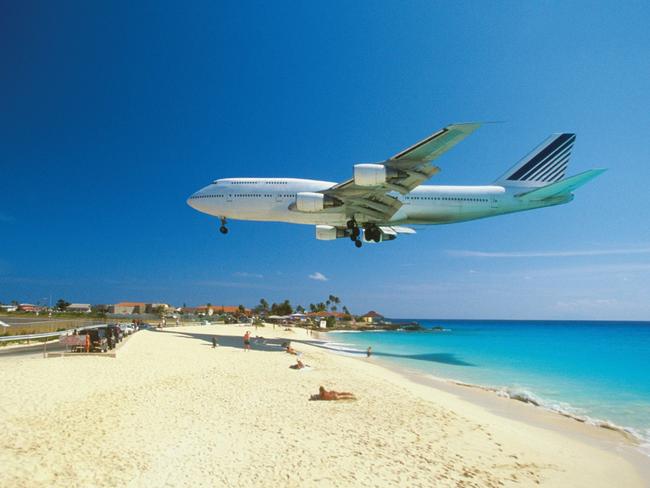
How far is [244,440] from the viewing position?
977 centimetres

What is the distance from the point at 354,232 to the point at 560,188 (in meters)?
13.3

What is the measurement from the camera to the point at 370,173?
20.2m

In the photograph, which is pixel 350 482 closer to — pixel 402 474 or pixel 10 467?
pixel 402 474

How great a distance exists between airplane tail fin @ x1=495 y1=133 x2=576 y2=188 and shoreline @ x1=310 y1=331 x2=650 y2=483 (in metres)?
15.4

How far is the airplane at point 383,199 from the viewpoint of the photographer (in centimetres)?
2442

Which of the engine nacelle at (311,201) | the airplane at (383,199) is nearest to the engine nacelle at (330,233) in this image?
the airplane at (383,199)

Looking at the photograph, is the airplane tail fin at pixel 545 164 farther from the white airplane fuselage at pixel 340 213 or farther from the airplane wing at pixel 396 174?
the airplane wing at pixel 396 174

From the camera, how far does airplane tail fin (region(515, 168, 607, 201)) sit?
2102 cm

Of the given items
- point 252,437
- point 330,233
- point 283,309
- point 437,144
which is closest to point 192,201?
point 330,233

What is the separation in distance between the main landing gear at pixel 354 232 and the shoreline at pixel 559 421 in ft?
33.0

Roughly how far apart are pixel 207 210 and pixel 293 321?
8103 cm

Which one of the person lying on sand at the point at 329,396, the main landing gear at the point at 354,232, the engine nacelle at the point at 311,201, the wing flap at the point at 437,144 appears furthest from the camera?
the main landing gear at the point at 354,232

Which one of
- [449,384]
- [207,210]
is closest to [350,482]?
[449,384]

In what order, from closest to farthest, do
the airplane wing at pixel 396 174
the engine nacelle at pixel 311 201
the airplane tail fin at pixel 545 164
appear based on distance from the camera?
the airplane wing at pixel 396 174, the engine nacelle at pixel 311 201, the airplane tail fin at pixel 545 164
